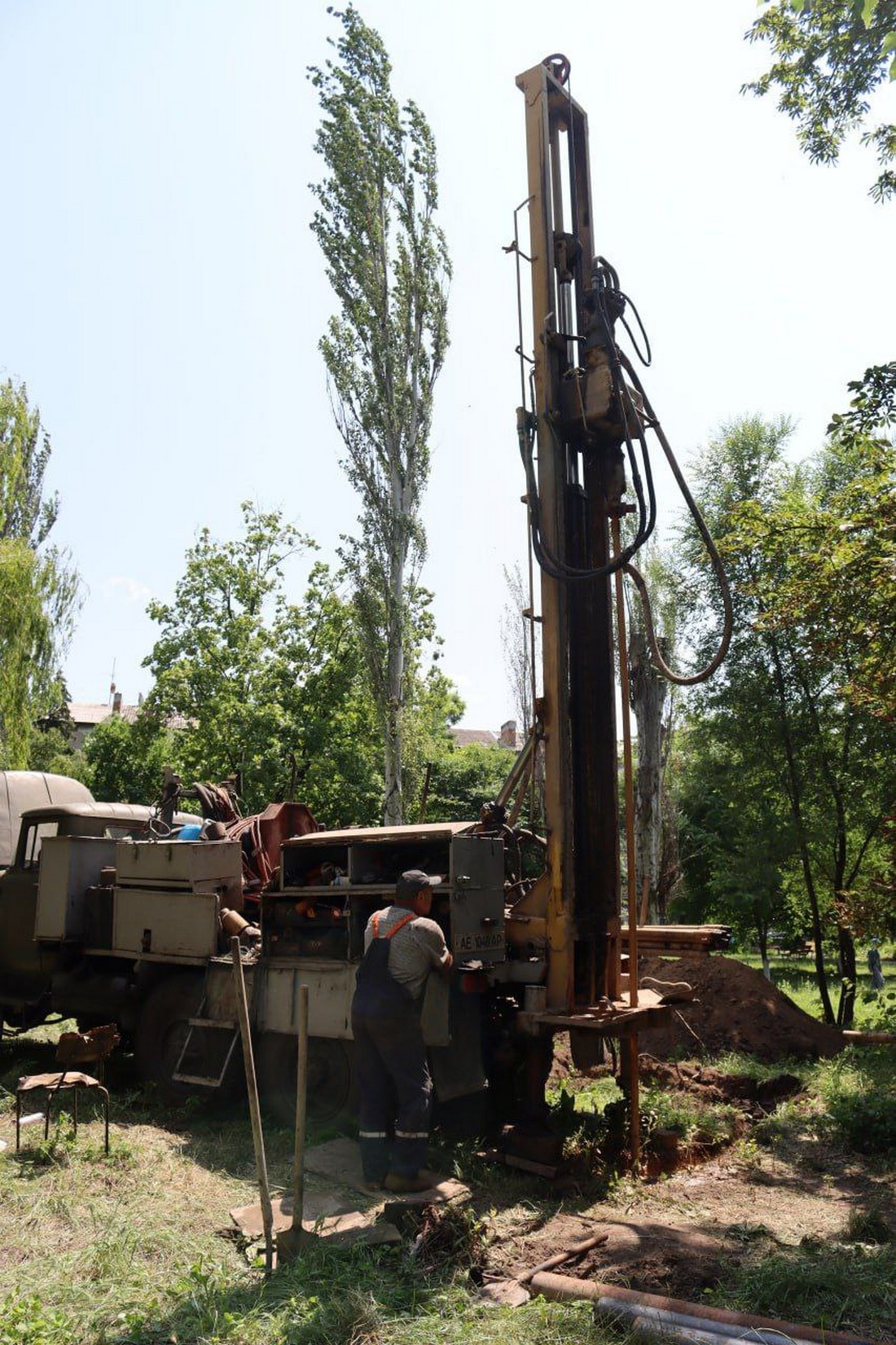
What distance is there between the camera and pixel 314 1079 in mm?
7969

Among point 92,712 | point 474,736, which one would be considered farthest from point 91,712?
point 474,736

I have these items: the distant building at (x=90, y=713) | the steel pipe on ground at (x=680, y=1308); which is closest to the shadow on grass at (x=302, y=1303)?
the steel pipe on ground at (x=680, y=1308)

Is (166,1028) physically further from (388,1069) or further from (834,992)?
(834,992)

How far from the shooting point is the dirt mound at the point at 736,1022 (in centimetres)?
1095

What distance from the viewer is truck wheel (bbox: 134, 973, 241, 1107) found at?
8.66m

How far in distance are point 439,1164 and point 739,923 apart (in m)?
19.7

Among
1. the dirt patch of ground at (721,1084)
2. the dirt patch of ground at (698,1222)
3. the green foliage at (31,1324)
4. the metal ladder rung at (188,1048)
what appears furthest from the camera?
A: the dirt patch of ground at (721,1084)

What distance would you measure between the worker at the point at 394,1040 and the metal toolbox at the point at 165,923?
2.56 metres

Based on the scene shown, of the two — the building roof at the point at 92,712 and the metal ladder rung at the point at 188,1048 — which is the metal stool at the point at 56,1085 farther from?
the building roof at the point at 92,712

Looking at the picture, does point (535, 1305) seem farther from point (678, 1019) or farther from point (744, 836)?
point (744, 836)

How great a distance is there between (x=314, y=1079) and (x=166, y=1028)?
1724mm

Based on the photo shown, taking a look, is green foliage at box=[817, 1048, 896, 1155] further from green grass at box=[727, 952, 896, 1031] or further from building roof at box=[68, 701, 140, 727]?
building roof at box=[68, 701, 140, 727]

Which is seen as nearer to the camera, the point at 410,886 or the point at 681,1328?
the point at 681,1328

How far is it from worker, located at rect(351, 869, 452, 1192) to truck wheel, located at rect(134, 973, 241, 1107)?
8.84 ft
